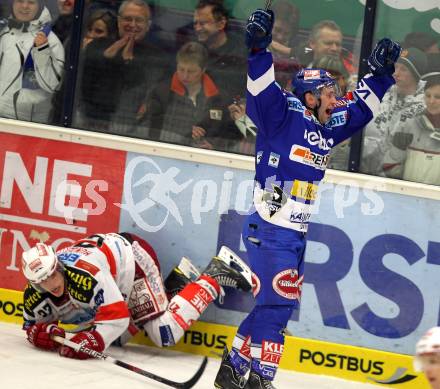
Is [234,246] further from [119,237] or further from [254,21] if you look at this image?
[254,21]

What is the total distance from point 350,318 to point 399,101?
116 centimetres

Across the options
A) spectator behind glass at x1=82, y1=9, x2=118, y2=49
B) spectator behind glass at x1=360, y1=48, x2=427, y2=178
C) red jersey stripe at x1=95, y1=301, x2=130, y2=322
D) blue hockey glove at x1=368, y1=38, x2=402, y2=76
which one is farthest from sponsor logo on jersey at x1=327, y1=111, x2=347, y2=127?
spectator behind glass at x1=82, y1=9, x2=118, y2=49

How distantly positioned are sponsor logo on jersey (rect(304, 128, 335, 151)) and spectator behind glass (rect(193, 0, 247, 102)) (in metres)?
1.09

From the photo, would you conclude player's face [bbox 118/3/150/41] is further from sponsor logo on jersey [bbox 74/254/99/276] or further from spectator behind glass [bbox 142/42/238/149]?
sponsor logo on jersey [bbox 74/254/99/276]

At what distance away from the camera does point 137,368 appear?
579 cm

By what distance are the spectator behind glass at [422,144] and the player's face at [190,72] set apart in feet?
3.63

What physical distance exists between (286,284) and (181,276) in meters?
1.20

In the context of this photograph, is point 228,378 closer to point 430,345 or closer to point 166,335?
point 166,335

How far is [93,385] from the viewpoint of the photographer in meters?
5.52

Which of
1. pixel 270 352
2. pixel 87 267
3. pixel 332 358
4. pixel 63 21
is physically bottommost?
pixel 332 358

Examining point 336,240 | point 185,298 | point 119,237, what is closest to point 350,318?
point 336,240

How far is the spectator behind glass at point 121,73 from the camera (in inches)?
261

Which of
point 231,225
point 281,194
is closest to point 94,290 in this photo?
point 231,225

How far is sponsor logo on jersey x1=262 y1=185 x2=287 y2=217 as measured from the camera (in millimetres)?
5426
